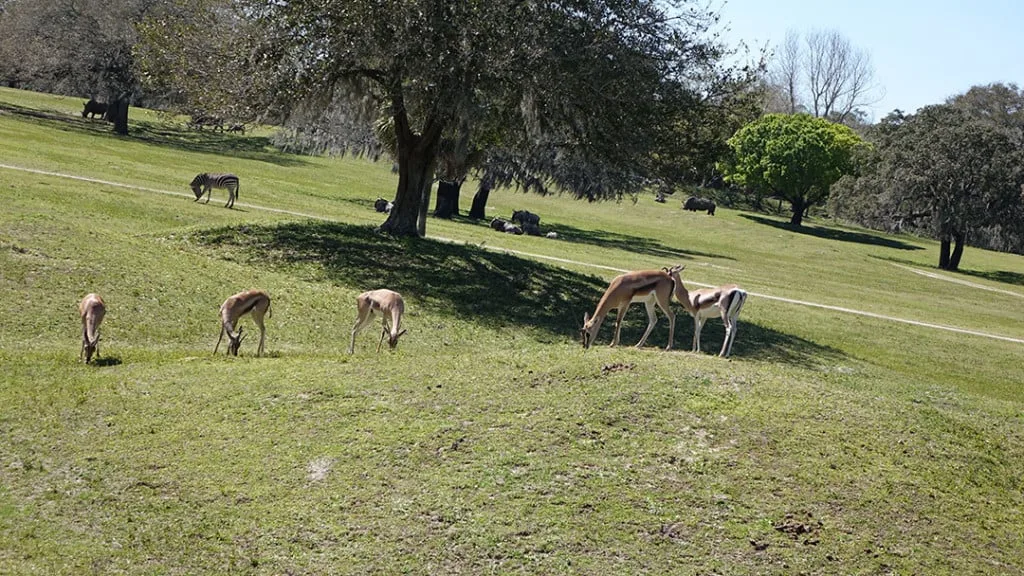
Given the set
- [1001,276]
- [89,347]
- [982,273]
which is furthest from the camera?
[982,273]

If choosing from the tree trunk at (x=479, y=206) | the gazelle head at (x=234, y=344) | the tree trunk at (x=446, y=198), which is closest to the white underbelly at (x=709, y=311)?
the gazelle head at (x=234, y=344)

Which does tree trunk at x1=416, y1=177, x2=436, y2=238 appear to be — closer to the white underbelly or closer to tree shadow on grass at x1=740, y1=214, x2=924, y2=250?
the white underbelly

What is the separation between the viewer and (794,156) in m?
83.3

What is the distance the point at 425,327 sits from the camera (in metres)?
23.5

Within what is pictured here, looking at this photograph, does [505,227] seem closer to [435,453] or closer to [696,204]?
[696,204]

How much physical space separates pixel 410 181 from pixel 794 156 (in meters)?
58.0

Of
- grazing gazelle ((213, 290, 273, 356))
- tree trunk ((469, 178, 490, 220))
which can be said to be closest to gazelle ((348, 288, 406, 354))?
grazing gazelle ((213, 290, 273, 356))

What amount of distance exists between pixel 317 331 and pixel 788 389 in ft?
36.4

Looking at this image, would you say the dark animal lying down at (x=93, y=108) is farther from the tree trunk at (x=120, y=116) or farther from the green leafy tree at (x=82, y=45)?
the tree trunk at (x=120, y=116)

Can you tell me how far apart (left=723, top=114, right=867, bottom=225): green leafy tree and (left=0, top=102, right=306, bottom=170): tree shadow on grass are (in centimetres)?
3751

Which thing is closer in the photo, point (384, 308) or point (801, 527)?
point (801, 527)

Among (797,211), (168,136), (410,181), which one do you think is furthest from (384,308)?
(797,211)

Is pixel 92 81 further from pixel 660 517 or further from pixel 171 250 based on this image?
pixel 660 517

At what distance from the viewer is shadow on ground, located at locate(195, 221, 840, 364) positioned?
26.0 meters
